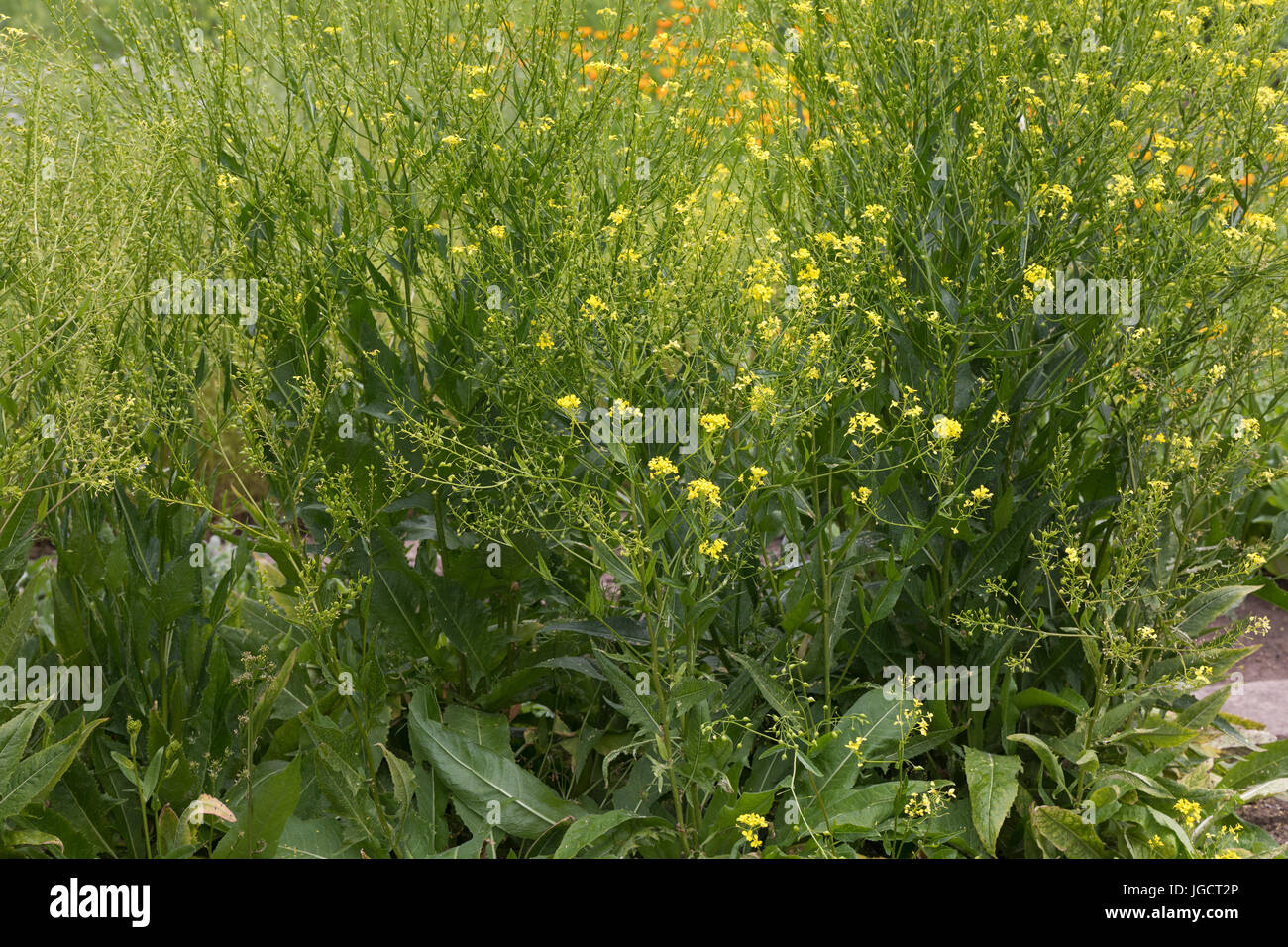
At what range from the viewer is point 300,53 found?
300cm

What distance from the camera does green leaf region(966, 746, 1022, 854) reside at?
Result: 271cm

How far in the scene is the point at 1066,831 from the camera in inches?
110

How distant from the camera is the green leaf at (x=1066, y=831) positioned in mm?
2771

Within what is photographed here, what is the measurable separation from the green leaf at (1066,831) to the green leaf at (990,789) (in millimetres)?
87

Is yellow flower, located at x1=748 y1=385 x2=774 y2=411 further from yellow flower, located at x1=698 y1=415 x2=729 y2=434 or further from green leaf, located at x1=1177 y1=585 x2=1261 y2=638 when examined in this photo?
green leaf, located at x1=1177 y1=585 x2=1261 y2=638

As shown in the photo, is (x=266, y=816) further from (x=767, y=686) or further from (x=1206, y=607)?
(x=1206, y=607)

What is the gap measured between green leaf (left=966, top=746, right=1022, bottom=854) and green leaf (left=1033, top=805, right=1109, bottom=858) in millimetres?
87

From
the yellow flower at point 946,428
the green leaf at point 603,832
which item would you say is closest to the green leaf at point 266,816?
the green leaf at point 603,832

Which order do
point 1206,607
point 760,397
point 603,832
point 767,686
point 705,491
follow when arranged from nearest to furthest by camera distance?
point 705,491
point 760,397
point 603,832
point 767,686
point 1206,607

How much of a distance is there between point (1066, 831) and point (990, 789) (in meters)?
0.23

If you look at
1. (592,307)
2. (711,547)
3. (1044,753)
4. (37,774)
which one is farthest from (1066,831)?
(37,774)

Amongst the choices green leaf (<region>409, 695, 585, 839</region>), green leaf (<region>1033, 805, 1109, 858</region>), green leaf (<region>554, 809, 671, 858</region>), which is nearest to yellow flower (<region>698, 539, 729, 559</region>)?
green leaf (<region>554, 809, 671, 858</region>)

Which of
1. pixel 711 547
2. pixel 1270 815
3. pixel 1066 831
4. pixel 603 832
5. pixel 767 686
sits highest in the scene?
pixel 711 547
